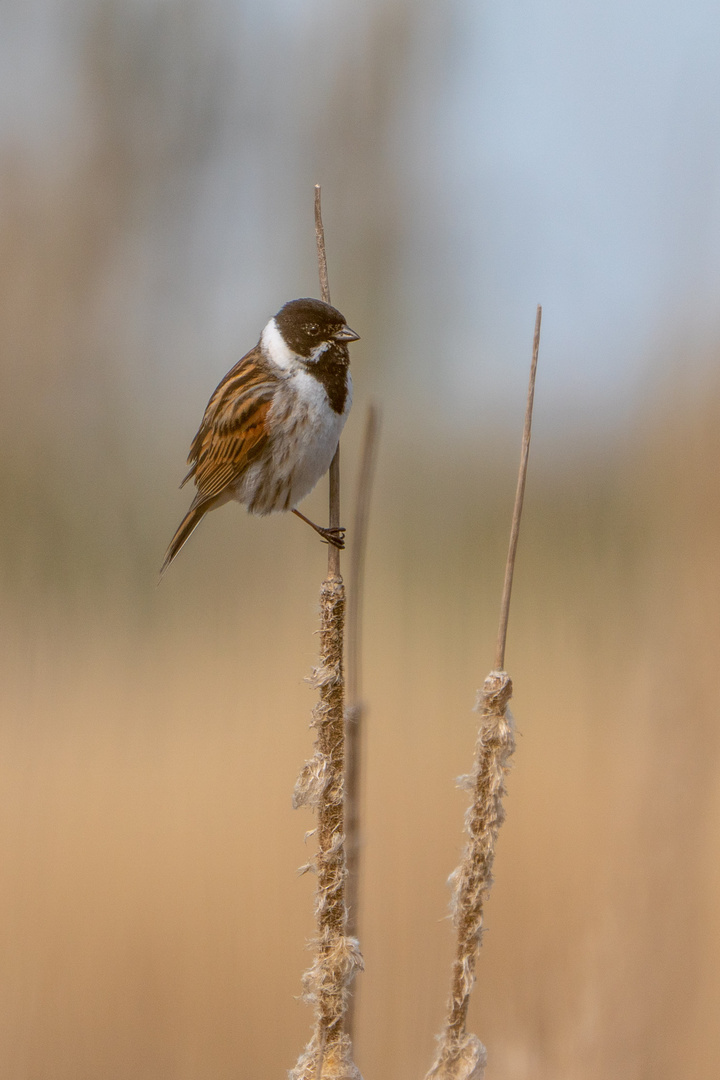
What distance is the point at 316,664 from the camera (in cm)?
115

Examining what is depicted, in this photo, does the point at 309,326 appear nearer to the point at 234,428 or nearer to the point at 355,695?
the point at 234,428

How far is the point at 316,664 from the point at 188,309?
2.81 metres

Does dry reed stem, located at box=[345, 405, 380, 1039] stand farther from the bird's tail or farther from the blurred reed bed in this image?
the bird's tail

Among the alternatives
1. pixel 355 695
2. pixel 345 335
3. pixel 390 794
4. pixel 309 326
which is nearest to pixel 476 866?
pixel 355 695

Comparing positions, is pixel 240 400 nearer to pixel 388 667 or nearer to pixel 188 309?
pixel 388 667

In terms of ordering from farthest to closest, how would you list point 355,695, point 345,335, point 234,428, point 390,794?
point 234,428 < point 390,794 < point 345,335 < point 355,695

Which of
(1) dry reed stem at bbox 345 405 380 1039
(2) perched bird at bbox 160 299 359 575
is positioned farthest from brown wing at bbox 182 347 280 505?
(1) dry reed stem at bbox 345 405 380 1039

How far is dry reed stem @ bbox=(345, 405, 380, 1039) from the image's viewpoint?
1.21m

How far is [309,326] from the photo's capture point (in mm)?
2354

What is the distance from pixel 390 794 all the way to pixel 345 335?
1.20 metres

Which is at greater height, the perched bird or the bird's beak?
the bird's beak

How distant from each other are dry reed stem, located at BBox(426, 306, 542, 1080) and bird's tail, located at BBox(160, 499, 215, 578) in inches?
55.9

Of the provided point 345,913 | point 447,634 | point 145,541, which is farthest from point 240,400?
point 345,913

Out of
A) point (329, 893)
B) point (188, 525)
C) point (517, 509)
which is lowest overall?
point (329, 893)
